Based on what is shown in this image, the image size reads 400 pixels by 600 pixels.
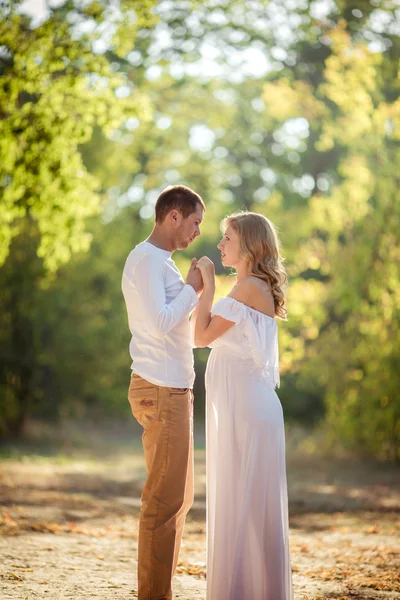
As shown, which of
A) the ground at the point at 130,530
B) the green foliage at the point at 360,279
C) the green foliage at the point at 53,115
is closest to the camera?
the ground at the point at 130,530

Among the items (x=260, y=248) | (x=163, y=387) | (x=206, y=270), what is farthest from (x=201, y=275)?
(x=163, y=387)

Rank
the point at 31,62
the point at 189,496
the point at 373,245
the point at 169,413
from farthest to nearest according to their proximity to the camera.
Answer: the point at 373,245
the point at 31,62
the point at 189,496
the point at 169,413

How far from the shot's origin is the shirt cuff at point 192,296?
4.16 meters

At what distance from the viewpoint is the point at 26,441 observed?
17562 millimetres

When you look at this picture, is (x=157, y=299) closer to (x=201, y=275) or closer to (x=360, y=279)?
(x=201, y=275)

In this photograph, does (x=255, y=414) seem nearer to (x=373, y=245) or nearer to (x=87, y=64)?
(x=87, y=64)

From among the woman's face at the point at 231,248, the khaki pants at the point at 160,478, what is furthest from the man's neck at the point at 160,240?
the khaki pants at the point at 160,478

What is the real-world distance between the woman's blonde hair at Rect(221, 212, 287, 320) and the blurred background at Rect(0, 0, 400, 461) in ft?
19.6

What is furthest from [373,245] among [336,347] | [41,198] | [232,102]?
[232,102]

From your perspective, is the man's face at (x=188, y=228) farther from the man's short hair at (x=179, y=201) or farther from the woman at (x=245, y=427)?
the woman at (x=245, y=427)

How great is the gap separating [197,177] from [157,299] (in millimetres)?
23775

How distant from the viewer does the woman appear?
170 inches

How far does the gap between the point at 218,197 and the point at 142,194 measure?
505cm

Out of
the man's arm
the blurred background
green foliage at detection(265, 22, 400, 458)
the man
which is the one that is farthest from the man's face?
green foliage at detection(265, 22, 400, 458)
